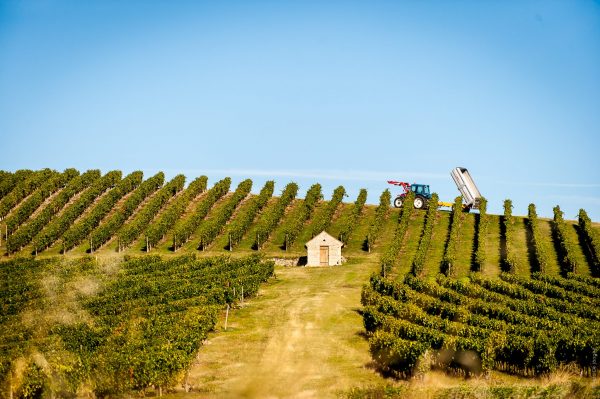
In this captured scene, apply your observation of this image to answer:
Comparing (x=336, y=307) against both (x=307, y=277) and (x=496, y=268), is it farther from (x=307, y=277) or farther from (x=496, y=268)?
(x=496, y=268)

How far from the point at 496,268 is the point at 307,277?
20085mm

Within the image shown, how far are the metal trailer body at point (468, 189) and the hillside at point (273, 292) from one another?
218 cm

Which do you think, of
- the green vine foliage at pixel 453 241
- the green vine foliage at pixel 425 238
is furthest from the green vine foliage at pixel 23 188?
the green vine foliage at pixel 453 241

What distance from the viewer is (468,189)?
85500 millimetres

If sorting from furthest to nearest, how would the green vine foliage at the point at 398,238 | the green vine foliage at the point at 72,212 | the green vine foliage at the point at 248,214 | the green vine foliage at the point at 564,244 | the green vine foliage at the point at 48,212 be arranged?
the green vine foliage at the point at 72,212 < the green vine foliage at the point at 48,212 < the green vine foliage at the point at 248,214 < the green vine foliage at the point at 398,238 < the green vine foliage at the point at 564,244

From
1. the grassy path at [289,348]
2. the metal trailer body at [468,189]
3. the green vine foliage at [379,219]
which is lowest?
the grassy path at [289,348]

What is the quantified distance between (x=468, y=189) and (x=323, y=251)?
26839 mm

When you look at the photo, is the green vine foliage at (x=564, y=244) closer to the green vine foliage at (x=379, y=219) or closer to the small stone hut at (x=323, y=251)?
the green vine foliage at (x=379, y=219)

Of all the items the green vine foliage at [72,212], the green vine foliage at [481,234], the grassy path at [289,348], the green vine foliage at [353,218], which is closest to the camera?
the grassy path at [289,348]

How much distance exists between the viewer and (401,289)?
49.7 metres

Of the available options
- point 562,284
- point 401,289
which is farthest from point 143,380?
point 562,284

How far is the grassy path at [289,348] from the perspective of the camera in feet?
105

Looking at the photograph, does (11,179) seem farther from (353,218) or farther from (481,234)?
(481,234)

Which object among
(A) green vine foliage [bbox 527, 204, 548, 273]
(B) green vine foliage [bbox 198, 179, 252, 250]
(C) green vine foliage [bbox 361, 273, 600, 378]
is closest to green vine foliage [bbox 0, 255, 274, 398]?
(B) green vine foliage [bbox 198, 179, 252, 250]
